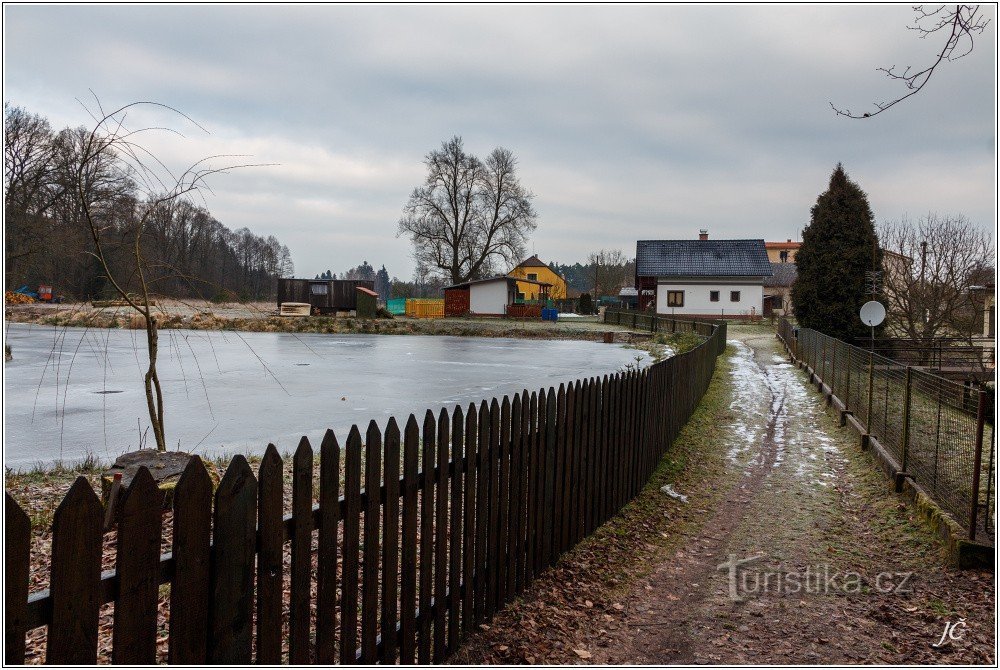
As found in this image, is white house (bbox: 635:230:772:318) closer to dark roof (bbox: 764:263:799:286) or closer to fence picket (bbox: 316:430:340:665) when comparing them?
dark roof (bbox: 764:263:799:286)

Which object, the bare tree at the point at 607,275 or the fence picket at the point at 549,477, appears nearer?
the fence picket at the point at 549,477

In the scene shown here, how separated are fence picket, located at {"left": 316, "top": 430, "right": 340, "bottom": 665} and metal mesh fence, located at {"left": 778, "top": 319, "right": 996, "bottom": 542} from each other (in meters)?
4.19

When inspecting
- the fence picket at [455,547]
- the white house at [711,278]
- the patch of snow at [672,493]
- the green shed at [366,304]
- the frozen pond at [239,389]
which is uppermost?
the white house at [711,278]

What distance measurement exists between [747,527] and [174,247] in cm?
535

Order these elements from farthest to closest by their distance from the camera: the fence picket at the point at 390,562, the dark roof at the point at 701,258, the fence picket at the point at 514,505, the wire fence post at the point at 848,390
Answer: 1. the dark roof at the point at 701,258
2. the wire fence post at the point at 848,390
3. the fence picket at the point at 514,505
4. the fence picket at the point at 390,562

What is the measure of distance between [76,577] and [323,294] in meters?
52.5

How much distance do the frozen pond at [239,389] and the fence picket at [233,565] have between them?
181 centimetres

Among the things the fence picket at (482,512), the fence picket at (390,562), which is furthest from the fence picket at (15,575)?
the fence picket at (482,512)

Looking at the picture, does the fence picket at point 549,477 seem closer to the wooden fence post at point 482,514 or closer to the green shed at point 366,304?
the wooden fence post at point 482,514

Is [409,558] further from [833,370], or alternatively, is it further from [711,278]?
[711,278]

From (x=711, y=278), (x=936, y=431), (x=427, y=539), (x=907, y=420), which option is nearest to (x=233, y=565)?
(x=427, y=539)

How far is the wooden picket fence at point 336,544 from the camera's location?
6.08 ft

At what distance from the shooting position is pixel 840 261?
23.3 meters

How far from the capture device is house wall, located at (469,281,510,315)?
54.6m
